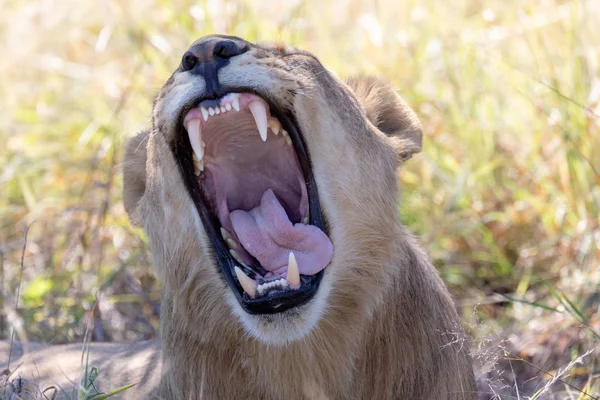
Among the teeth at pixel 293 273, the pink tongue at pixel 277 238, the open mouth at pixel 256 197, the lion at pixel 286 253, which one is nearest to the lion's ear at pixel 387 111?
the lion at pixel 286 253

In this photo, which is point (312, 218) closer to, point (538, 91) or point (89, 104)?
point (538, 91)

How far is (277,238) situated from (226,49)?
0.68 meters

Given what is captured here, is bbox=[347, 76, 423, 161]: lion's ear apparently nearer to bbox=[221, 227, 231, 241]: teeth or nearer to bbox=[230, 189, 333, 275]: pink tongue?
bbox=[230, 189, 333, 275]: pink tongue

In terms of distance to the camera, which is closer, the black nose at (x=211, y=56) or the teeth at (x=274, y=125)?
the black nose at (x=211, y=56)

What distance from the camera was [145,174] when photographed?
3711 mm

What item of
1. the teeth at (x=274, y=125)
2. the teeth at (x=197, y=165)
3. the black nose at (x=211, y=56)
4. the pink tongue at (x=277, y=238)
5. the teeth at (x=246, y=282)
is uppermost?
the black nose at (x=211, y=56)

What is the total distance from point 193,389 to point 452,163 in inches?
108

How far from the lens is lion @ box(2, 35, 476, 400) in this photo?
3053mm

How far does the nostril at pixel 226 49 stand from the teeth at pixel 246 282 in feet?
2.15

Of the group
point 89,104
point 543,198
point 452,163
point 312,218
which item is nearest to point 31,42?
point 89,104

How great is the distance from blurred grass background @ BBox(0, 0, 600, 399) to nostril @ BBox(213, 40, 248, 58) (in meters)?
1.38

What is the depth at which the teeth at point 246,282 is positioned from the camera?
9.88ft

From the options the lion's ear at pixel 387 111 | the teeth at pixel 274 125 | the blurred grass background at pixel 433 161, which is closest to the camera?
the teeth at pixel 274 125

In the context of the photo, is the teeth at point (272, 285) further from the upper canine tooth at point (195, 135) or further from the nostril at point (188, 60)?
the nostril at point (188, 60)
